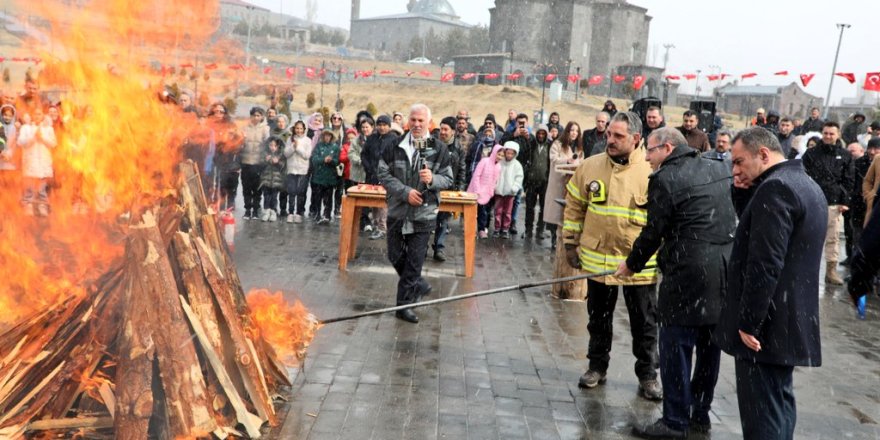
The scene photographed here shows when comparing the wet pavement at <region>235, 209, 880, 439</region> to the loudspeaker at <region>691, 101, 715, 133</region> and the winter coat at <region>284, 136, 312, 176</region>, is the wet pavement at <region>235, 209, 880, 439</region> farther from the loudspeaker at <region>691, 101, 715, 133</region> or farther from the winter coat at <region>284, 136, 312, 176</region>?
the winter coat at <region>284, 136, 312, 176</region>

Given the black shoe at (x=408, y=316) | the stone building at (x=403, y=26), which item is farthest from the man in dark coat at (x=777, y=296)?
the stone building at (x=403, y=26)

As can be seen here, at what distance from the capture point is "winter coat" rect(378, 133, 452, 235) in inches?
299

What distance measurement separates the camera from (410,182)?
7.86 m

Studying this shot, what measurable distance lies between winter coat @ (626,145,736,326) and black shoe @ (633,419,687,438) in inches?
27.2

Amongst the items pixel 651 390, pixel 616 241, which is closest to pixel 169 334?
pixel 616 241

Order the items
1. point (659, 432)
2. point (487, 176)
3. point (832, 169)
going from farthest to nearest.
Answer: point (487, 176) < point (832, 169) < point (659, 432)

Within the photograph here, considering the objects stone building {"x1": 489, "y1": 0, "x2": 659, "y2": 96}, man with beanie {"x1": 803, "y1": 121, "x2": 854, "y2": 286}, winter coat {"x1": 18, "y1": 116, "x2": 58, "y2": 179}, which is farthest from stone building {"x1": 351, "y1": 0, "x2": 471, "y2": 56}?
man with beanie {"x1": 803, "y1": 121, "x2": 854, "y2": 286}

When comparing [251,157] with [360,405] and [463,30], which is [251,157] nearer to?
[360,405]

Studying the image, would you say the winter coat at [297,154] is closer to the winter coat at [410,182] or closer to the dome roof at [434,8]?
the winter coat at [410,182]

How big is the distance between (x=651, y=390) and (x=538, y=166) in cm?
856

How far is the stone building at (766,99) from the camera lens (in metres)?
80.2

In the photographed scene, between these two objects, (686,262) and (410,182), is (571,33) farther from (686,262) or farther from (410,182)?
(686,262)

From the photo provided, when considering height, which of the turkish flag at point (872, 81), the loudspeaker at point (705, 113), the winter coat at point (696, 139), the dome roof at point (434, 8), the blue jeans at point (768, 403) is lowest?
the blue jeans at point (768, 403)

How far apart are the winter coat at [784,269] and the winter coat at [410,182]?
12.6 feet
